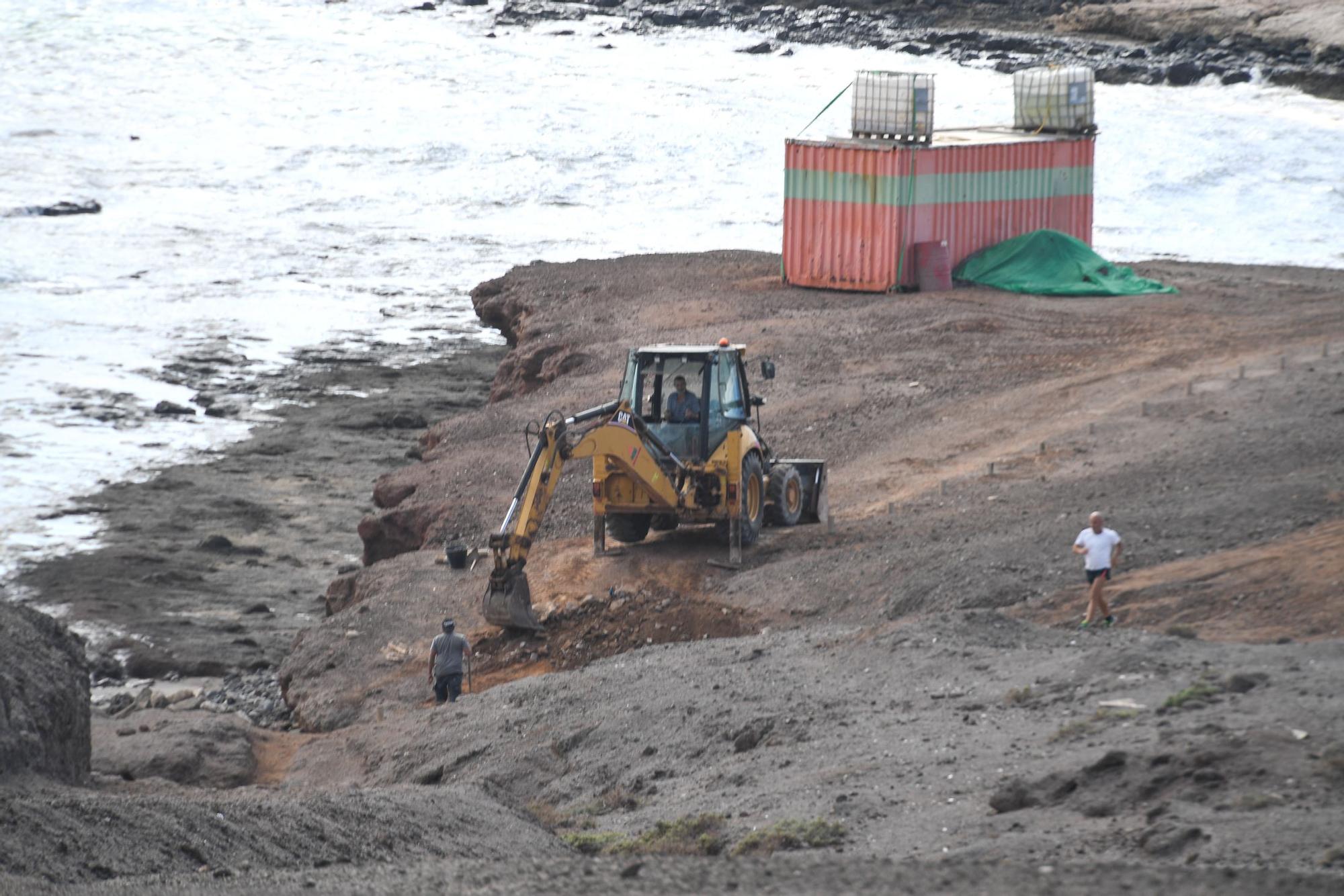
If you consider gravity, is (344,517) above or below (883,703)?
below

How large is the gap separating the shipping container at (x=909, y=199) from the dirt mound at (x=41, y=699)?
65.5 ft

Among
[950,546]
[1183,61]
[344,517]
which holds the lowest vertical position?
[344,517]

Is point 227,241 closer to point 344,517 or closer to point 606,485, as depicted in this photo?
point 344,517

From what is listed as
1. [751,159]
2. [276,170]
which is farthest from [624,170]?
[276,170]

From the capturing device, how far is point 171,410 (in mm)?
33250

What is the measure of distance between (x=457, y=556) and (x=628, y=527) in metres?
1.91

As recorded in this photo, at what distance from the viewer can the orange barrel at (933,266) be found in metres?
32.6

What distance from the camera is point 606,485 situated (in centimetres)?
1938

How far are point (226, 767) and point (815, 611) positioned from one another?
5.66 metres

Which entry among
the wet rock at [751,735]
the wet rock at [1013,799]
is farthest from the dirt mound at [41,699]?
the wet rock at [1013,799]

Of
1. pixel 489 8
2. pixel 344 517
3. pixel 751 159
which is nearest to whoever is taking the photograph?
pixel 344 517

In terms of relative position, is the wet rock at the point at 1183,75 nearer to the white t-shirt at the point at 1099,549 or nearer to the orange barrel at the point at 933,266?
the orange barrel at the point at 933,266

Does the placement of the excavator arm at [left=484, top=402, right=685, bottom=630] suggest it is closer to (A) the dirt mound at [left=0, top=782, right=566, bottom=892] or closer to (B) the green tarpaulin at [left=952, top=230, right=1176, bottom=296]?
(A) the dirt mound at [left=0, top=782, right=566, bottom=892]

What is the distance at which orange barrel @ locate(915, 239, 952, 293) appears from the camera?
107 ft
